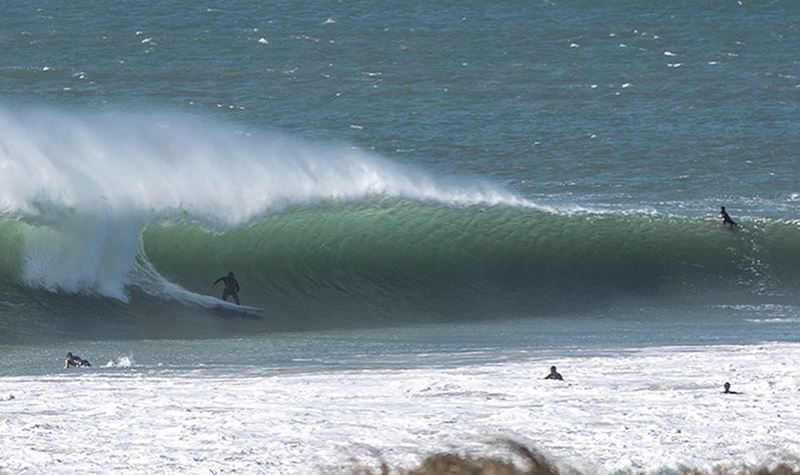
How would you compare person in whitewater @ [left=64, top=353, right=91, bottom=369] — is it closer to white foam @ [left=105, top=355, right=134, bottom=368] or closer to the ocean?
white foam @ [left=105, top=355, right=134, bottom=368]

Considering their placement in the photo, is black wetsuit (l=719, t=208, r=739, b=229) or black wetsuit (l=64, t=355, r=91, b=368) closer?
black wetsuit (l=64, t=355, r=91, b=368)

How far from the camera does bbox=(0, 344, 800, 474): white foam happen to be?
12.6 m

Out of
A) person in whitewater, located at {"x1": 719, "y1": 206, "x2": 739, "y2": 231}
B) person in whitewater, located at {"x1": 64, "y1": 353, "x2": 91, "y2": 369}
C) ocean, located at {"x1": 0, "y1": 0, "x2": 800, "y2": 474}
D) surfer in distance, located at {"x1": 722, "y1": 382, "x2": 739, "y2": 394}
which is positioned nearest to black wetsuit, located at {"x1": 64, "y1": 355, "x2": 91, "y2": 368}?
person in whitewater, located at {"x1": 64, "y1": 353, "x2": 91, "y2": 369}

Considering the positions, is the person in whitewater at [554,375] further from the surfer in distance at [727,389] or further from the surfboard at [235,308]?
the surfboard at [235,308]

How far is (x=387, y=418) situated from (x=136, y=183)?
12.5 meters

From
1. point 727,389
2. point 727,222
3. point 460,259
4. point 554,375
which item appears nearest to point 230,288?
point 460,259

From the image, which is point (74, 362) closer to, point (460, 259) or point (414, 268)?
point (414, 268)

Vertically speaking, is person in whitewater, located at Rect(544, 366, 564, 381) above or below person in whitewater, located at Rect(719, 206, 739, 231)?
below

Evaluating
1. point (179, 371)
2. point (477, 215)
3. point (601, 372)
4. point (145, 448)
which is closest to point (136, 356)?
point (179, 371)

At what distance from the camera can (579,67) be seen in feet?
153

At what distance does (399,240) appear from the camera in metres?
26.2

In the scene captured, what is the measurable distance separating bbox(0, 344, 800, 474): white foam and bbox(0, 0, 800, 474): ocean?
0.04m

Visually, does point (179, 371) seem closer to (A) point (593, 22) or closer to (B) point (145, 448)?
(B) point (145, 448)

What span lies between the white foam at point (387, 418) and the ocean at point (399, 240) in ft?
0.14
